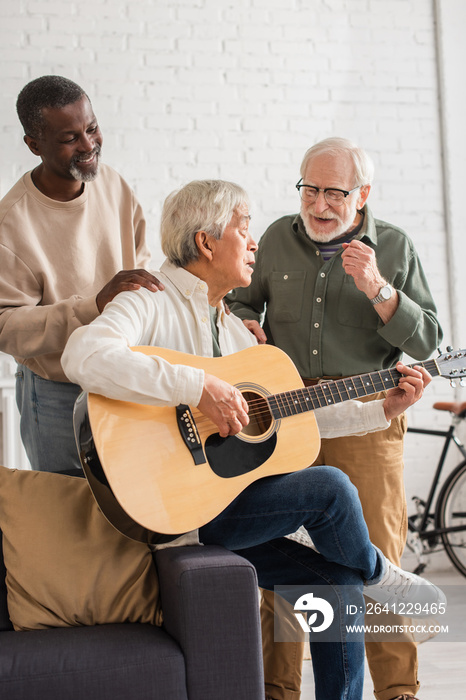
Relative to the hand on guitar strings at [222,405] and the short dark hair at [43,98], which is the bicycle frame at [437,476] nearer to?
the hand on guitar strings at [222,405]

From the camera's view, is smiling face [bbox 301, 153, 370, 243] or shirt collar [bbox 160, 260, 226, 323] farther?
smiling face [bbox 301, 153, 370, 243]

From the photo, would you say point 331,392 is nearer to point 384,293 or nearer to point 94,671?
point 384,293

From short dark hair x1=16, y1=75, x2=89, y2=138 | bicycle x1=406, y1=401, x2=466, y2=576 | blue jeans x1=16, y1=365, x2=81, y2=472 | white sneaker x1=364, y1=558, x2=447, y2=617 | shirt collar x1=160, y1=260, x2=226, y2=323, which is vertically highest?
short dark hair x1=16, y1=75, x2=89, y2=138

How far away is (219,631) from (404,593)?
0.59 m

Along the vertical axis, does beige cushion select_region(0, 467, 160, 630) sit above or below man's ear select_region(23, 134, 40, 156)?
below

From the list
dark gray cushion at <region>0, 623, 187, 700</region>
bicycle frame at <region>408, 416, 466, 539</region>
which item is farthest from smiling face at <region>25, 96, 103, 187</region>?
bicycle frame at <region>408, 416, 466, 539</region>

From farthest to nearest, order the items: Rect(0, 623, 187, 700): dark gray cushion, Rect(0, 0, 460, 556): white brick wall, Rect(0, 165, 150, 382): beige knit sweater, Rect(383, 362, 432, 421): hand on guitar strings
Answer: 1. Rect(0, 0, 460, 556): white brick wall
2. Rect(0, 165, 150, 382): beige knit sweater
3. Rect(383, 362, 432, 421): hand on guitar strings
4. Rect(0, 623, 187, 700): dark gray cushion

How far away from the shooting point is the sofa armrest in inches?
66.2

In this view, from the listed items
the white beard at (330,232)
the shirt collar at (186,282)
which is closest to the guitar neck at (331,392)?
the shirt collar at (186,282)

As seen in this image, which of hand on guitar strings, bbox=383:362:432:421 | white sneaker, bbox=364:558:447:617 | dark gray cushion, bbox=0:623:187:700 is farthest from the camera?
hand on guitar strings, bbox=383:362:432:421

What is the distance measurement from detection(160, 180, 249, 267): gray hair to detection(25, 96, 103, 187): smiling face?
433mm

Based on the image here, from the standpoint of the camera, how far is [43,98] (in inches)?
97.3

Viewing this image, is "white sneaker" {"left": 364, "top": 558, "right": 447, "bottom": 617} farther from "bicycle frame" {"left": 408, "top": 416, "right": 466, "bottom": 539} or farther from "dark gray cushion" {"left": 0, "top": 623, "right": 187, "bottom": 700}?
"bicycle frame" {"left": 408, "top": 416, "right": 466, "bottom": 539}

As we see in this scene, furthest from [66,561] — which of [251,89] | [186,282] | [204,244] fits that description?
[251,89]
